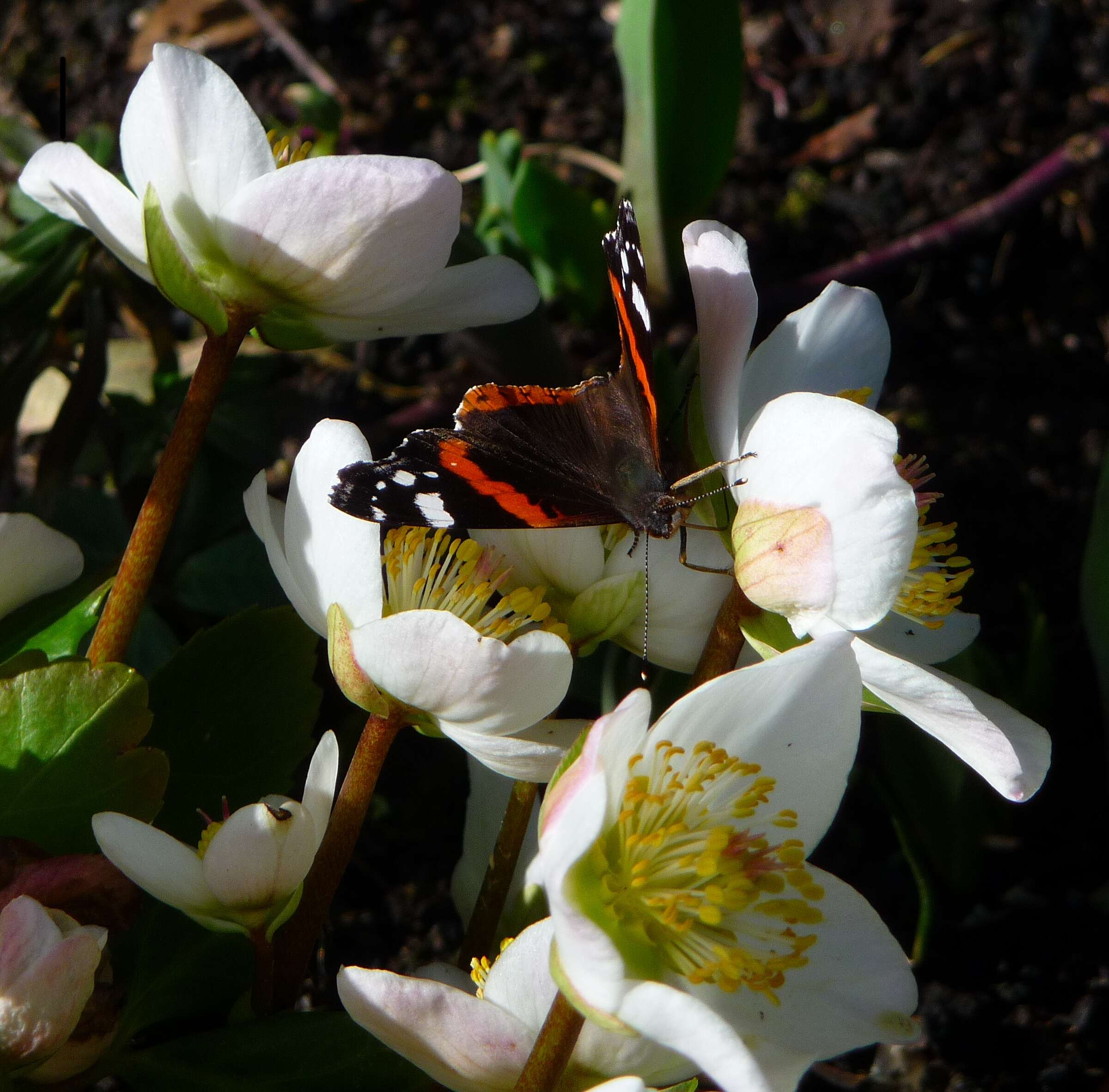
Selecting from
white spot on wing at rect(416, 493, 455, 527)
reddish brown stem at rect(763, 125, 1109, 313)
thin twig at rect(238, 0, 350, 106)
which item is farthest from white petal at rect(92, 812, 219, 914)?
thin twig at rect(238, 0, 350, 106)

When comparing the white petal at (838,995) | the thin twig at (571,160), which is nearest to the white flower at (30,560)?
the white petal at (838,995)

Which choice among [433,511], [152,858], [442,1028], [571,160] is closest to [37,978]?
[152,858]

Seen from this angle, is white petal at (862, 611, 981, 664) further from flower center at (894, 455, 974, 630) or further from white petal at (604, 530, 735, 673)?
white petal at (604, 530, 735, 673)

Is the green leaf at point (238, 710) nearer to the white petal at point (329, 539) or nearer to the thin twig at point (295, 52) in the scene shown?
the white petal at point (329, 539)

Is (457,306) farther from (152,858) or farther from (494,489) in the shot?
(152,858)

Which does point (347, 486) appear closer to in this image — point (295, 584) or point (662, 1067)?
point (295, 584)

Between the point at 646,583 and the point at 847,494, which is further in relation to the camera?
the point at 646,583
